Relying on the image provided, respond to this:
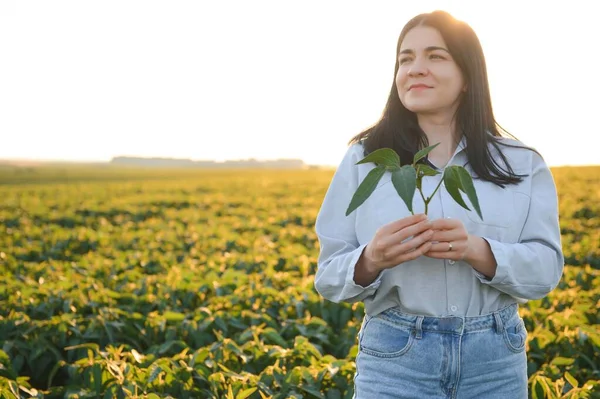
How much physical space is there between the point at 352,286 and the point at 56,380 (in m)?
2.98

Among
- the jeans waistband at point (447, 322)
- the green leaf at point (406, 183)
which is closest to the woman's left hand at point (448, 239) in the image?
the green leaf at point (406, 183)

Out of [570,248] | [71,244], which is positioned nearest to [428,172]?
[570,248]

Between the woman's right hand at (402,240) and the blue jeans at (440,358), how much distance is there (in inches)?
11.0

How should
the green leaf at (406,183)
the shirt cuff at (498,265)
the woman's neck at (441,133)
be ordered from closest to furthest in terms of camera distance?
Result: the green leaf at (406,183) → the shirt cuff at (498,265) → the woman's neck at (441,133)

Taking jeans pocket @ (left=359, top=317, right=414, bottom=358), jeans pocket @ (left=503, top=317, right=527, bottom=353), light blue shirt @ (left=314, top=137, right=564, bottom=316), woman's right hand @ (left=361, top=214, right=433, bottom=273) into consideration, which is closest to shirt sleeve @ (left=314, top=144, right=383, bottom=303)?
light blue shirt @ (left=314, top=137, right=564, bottom=316)

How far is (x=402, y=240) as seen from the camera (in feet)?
5.69

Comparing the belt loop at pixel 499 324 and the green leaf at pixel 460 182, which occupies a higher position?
the green leaf at pixel 460 182

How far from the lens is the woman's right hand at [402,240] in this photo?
1.71 metres

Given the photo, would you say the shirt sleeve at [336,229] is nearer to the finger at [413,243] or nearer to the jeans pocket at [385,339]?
the jeans pocket at [385,339]

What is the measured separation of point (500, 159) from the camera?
2125 millimetres

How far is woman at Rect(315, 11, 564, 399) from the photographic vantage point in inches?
75.2

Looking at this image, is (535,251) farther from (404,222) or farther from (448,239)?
(404,222)

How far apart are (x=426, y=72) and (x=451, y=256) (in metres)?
0.63

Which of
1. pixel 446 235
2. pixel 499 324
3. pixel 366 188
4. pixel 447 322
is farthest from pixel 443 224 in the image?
pixel 499 324
